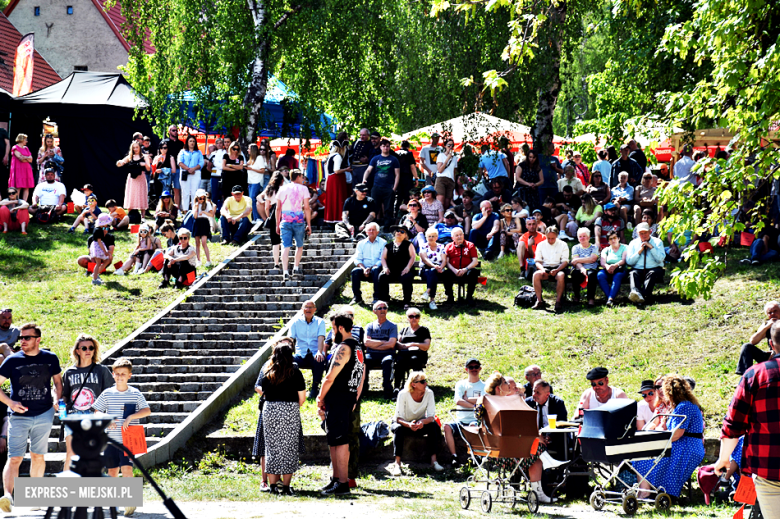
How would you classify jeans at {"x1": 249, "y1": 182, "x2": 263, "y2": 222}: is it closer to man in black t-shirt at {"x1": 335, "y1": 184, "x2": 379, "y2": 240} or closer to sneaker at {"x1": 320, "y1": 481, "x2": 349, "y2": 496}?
man in black t-shirt at {"x1": 335, "y1": 184, "x2": 379, "y2": 240}

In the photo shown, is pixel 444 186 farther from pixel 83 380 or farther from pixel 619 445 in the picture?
pixel 83 380

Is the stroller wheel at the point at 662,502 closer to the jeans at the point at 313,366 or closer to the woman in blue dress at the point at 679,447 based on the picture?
the woman in blue dress at the point at 679,447

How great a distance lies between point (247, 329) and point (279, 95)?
424 inches

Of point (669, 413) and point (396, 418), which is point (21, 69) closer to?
point (396, 418)

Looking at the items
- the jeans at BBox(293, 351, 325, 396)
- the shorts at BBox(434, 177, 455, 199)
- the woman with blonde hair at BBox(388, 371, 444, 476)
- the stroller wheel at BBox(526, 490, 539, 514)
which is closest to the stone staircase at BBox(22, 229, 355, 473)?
the jeans at BBox(293, 351, 325, 396)

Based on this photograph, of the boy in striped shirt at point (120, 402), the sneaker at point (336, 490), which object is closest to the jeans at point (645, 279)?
the sneaker at point (336, 490)

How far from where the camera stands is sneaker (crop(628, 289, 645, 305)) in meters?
14.7

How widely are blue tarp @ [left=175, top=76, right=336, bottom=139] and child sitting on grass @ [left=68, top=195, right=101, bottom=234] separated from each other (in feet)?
10.5

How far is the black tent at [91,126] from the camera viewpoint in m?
23.3

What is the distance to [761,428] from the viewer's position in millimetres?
5688

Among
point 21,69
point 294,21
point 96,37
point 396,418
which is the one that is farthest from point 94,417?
point 96,37

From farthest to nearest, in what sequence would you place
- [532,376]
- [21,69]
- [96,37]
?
[96,37], [21,69], [532,376]

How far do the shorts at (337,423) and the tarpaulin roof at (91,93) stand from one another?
52.5 ft

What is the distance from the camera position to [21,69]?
29.0m
